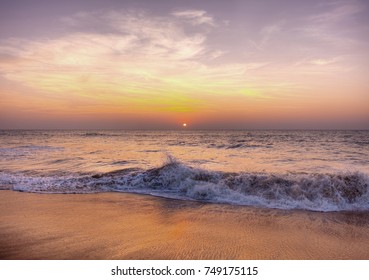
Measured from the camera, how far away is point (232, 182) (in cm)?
913

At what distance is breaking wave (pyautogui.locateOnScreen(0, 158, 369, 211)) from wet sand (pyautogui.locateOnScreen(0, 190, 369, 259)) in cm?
75

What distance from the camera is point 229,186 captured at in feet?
29.2

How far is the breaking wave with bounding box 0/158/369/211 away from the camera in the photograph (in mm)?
7754

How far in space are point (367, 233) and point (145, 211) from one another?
417 centimetres

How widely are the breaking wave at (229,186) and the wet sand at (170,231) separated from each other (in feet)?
2.46

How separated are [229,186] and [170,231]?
3.99m

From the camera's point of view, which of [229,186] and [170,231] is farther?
[229,186]

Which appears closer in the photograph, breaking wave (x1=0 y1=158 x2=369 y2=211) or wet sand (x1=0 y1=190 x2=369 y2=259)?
wet sand (x1=0 y1=190 x2=369 y2=259)

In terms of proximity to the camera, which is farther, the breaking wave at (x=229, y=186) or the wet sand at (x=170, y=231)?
the breaking wave at (x=229, y=186)

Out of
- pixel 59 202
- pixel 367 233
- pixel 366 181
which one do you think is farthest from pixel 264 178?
pixel 59 202

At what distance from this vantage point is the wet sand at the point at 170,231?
4.31 meters

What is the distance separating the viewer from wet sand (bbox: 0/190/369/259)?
431 cm
